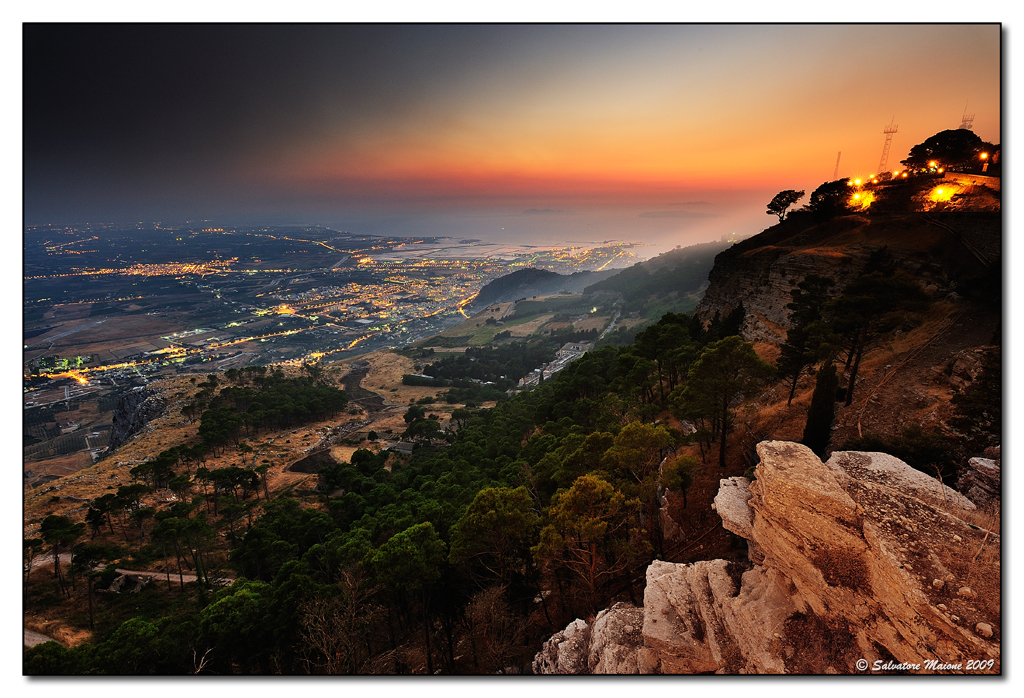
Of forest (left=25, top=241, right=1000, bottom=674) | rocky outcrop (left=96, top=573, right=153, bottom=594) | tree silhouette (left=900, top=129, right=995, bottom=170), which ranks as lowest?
rocky outcrop (left=96, top=573, right=153, bottom=594)

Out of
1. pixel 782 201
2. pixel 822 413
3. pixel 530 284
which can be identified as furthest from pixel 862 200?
pixel 530 284

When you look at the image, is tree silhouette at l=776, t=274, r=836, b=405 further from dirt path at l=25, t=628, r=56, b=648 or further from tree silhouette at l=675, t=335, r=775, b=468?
dirt path at l=25, t=628, r=56, b=648

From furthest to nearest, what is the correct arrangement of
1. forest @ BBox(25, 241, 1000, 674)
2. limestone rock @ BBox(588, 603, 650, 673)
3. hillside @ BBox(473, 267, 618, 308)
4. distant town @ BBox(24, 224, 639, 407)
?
hillside @ BBox(473, 267, 618, 308)
distant town @ BBox(24, 224, 639, 407)
forest @ BBox(25, 241, 1000, 674)
limestone rock @ BBox(588, 603, 650, 673)

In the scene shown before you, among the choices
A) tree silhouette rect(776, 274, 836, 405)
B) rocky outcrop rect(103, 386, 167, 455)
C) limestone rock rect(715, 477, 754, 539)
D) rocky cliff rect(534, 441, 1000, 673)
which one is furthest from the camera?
rocky outcrop rect(103, 386, 167, 455)

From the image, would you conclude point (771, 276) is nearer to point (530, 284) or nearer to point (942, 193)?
point (942, 193)

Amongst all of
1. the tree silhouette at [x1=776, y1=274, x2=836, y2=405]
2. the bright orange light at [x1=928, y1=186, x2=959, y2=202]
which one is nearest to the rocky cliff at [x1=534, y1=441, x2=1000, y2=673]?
the tree silhouette at [x1=776, y1=274, x2=836, y2=405]

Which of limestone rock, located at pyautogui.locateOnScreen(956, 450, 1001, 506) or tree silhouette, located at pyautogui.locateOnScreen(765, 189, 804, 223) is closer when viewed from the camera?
limestone rock, located at pyautogui.locateOnScreen(956, 450, 1001, 506)

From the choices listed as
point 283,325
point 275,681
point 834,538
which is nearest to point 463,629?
point 275,681

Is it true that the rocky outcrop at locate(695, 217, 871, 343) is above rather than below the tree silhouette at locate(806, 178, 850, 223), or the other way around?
below
